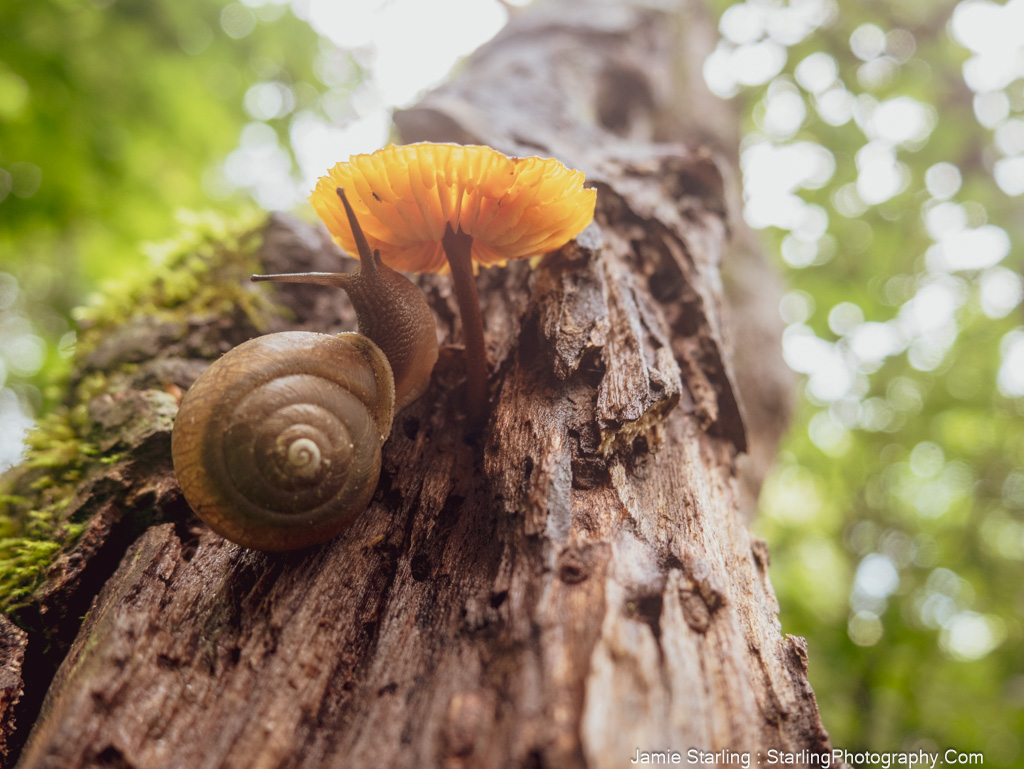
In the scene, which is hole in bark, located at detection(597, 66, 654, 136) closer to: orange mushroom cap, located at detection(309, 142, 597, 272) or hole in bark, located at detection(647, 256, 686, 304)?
hole in bark, located at detection(647, 256, 686, 304)

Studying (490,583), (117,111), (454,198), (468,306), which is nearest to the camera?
(490,583)

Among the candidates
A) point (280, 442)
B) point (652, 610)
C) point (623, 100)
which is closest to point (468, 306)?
point (280, 442)

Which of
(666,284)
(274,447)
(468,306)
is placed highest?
(666,284)

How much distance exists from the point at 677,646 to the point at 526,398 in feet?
2.91

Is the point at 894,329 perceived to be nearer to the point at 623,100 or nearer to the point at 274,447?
the point at 623,100

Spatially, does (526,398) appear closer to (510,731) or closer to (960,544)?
(510,731)

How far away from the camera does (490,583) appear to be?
156cm

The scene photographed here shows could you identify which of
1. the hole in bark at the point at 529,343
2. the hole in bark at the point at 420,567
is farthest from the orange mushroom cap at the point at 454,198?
the hole in bark at the point at 420,567

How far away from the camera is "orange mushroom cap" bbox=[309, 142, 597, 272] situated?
5.36 feet

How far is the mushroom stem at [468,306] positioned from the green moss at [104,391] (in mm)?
1138

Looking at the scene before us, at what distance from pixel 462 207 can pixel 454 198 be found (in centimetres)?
5

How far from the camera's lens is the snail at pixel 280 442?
4.69 feet

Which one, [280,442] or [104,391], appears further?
[104,391]

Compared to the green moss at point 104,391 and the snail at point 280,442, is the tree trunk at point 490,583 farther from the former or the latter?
the snail at point 280,442
